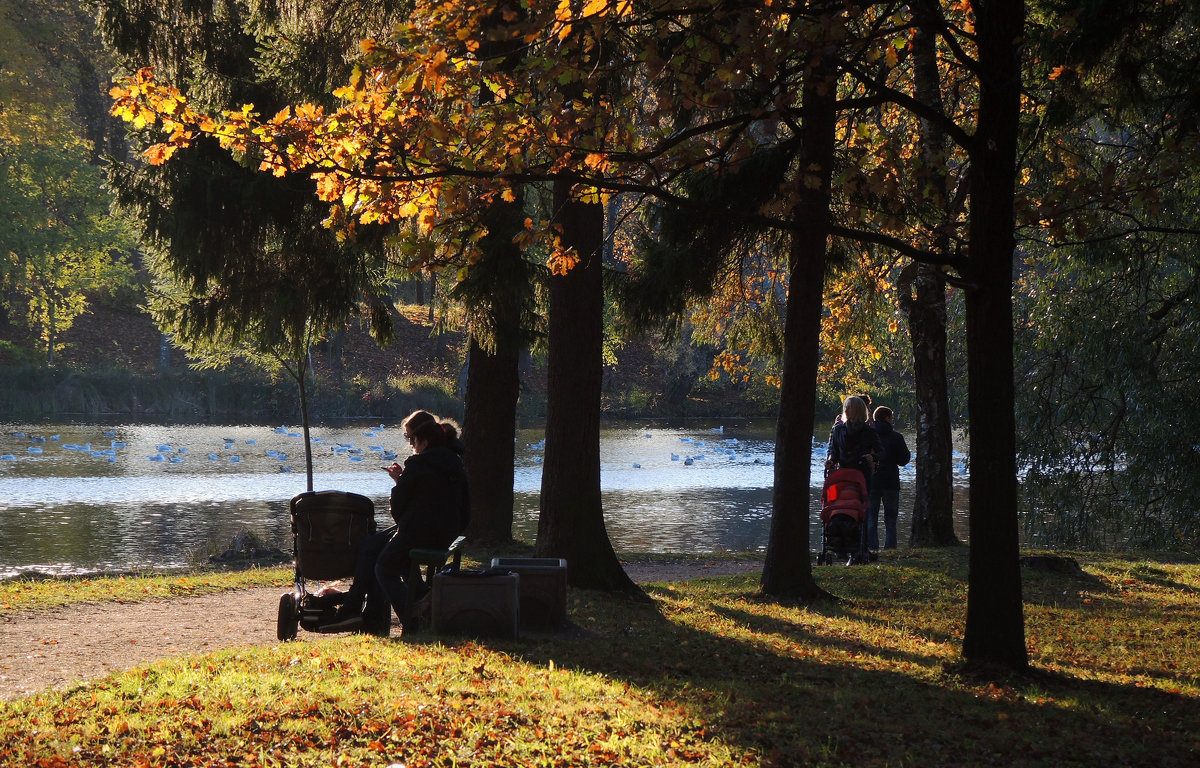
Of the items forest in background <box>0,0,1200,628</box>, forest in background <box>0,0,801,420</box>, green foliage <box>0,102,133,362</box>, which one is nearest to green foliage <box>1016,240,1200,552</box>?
forest in background <box>0,0,1200,628</box>

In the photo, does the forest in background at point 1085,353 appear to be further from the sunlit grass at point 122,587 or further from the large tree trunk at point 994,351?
the sunlit grass at point 122,587

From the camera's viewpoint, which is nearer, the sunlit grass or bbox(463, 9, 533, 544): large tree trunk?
the sunlit grass

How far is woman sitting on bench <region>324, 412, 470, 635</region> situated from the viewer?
7.34 m

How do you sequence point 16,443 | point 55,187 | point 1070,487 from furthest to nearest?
point 55,187 → point 16,443 → point 1070,487

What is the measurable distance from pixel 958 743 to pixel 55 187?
4499 cm

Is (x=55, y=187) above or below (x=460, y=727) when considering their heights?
above

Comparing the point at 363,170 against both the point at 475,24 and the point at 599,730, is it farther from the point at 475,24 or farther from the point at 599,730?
the point at 599,730

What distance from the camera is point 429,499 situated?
7.37 meters

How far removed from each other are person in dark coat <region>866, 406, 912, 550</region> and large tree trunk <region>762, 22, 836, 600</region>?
3500 millimetres

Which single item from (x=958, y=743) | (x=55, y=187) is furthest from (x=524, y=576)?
(x=55, y=187)

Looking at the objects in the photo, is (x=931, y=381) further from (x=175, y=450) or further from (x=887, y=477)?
(x=175, y=450)

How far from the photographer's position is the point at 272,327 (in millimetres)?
12789

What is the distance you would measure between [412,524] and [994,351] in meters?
3.90

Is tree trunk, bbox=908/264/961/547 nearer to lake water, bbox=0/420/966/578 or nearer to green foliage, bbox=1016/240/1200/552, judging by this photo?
green foliage, bbox=1016/240/1200/552
